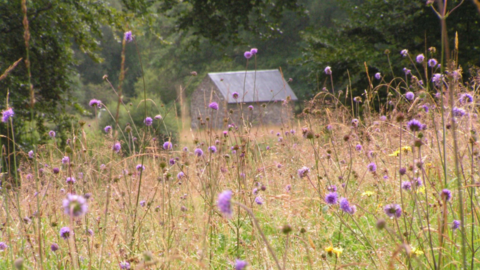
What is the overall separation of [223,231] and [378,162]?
1.36 m

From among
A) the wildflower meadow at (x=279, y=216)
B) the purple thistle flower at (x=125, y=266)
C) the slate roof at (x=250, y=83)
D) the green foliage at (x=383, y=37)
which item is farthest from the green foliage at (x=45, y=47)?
the slate roof at (x=250, y=83)

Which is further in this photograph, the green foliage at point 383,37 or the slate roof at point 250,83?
the slate roof at point 250,83

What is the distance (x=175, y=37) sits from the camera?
1353 inches

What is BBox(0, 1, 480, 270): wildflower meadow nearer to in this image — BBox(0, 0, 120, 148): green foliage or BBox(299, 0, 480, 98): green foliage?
BBox(0, 0, 120, 148): green foliage

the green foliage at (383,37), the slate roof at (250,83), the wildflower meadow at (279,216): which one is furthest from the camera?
the slate roof at (250,83)

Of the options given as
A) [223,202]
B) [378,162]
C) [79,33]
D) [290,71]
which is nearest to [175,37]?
[290,71]

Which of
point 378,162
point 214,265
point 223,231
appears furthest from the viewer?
point 378,162

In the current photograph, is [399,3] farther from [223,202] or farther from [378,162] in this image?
[223,202]

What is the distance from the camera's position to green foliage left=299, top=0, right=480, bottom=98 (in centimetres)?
1058

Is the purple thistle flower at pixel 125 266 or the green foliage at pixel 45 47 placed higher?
the green foliage at pixel 45 47

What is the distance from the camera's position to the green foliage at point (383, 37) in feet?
34.7

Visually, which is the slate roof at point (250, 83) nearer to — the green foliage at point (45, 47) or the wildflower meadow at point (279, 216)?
the green foliage at point (45, 47)

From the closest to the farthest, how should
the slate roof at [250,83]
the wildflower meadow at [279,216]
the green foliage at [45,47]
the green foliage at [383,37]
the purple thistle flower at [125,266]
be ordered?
the wildflower meadow at [279,216]
the purple thistle flower at [125,266]
the green foliage at [45,47]
the green foliage at [383,37]
the slate roof at [250,83]

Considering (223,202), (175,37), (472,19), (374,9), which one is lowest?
(223,202)
